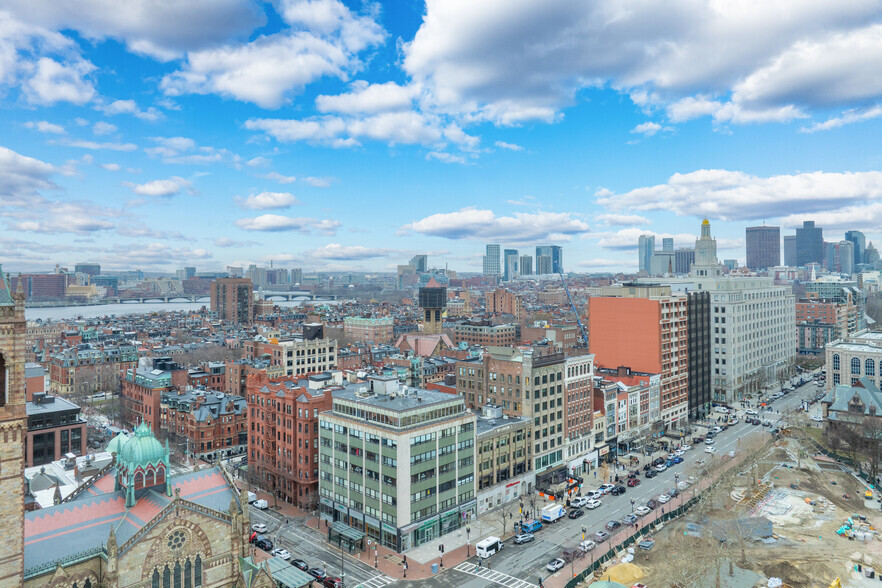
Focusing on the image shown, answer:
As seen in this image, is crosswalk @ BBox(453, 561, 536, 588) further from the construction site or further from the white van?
the construction site

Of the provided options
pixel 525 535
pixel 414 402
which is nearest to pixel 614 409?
pixel 525 535

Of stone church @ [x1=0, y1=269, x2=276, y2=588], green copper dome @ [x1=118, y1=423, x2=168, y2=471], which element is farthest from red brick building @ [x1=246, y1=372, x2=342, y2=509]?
green copper dome @ [x1=118, y1=423, x2=168, y2=471]

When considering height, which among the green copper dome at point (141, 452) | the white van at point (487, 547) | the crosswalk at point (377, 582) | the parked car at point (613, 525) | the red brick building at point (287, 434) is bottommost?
the crosswalk at point (377, 582)

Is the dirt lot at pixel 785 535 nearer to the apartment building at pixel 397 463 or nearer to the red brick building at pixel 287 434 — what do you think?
the apartment building at pixel 397 463

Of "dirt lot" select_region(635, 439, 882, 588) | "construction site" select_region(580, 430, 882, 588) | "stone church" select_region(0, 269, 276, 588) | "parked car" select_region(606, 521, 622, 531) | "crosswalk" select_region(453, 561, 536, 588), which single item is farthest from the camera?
"parked car" select_region(606, 521, 622, 531)

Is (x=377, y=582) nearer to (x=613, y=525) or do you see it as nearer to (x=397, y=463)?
(x=397, y=463)

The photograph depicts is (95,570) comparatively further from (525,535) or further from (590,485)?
(590,485)

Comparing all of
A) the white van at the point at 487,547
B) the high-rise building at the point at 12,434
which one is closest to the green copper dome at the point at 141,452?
the high-rise building at the point at 12,434
